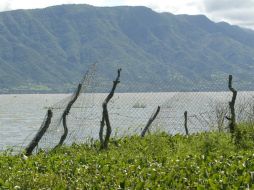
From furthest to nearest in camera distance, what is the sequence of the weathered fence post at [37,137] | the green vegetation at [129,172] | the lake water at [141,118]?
the lake water at [141,118], the weathered fence post at [37,137], the green vegetation at [129,172]

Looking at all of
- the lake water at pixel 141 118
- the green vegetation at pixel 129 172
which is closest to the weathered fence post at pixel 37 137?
Result: the lake water at pixel 141 118

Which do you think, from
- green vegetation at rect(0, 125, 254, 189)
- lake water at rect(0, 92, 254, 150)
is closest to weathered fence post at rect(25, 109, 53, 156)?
lake water at rect(0, 92, 254, 150)

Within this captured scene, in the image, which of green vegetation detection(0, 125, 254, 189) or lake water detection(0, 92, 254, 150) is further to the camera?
lake water detection(0, 92, 254, 150)

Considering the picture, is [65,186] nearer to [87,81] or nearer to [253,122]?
[87,81]

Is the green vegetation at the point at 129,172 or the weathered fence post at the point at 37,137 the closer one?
the green vegetation at the point at 129,172

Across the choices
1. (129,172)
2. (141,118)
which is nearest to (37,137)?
(129,172)

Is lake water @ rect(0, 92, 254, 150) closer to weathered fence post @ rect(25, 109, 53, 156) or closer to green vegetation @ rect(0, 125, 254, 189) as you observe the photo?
weathered fence post @ rect(25, 109, 53, 156)

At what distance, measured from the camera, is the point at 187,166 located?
13.0 metres

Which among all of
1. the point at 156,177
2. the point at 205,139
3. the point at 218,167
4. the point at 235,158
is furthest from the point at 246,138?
the point at 156,177

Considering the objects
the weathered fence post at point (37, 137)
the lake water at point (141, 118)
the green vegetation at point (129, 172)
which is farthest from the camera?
the lake water at point (141, 118)

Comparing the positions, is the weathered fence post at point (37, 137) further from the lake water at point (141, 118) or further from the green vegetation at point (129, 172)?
the green vegetation at point (129, 172)

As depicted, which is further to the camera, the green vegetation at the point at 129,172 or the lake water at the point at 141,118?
the lake water at the point at 141,118

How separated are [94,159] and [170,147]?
5.34m

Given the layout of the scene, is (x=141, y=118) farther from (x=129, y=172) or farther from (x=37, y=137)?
(x=129, y=172)
